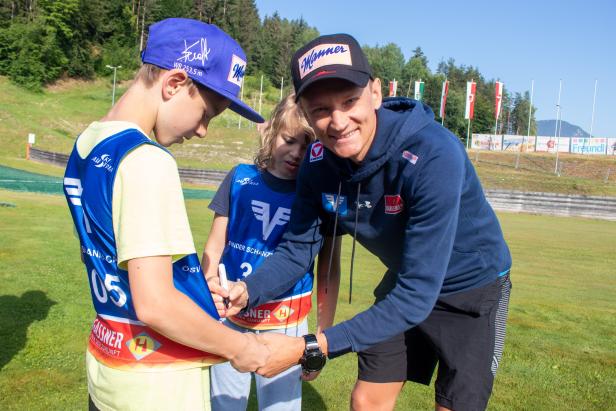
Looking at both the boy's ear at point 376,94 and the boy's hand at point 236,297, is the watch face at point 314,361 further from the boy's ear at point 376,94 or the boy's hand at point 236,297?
the boy's ear at point 376,94

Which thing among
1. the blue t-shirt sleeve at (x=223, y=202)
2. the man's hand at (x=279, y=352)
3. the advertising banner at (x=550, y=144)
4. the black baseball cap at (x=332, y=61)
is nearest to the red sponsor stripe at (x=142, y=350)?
the man's hand at (x=279, y=352)

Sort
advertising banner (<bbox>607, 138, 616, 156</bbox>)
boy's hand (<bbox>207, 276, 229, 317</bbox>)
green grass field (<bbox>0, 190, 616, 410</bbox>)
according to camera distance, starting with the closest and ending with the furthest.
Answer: boy's hand (<bbox>207, 276, 229, 317</bbox>)
green grass field (<bbox>0, 190, 616, 410</bbox>)
advertising banner (<bbox>607, 138, 616, 156</bbox>)

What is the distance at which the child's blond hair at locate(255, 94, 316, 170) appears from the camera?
3465mm

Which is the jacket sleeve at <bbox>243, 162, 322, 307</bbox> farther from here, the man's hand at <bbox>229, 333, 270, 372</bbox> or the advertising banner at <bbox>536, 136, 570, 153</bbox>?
the advertising banner at <bbox>536, 136, 570, 153</bbox>

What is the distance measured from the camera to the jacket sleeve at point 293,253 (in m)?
3.17

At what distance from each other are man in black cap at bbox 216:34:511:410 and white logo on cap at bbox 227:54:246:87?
1.12 feet

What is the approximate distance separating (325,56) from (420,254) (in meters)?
0.97

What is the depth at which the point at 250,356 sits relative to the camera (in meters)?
2.19

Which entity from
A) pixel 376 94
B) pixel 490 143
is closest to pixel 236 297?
pixel 376 94

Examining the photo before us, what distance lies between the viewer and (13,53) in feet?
249

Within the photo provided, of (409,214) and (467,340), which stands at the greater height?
(409,214)

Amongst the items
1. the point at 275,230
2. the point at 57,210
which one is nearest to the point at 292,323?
the point at 275,230

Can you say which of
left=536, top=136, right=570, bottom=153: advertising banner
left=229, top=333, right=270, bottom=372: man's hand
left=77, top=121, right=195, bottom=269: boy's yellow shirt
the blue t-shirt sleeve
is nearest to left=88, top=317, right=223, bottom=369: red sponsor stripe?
left=229, top=333, right=270, bottom=372: man's hand

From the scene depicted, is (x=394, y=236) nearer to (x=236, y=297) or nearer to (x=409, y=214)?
(x=409, y=214)
